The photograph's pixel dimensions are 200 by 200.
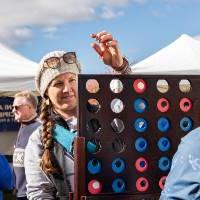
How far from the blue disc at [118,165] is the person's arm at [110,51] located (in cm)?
38

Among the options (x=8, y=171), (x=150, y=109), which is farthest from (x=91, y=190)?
(x=8, y=171)

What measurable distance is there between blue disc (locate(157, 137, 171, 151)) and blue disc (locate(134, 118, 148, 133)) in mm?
69

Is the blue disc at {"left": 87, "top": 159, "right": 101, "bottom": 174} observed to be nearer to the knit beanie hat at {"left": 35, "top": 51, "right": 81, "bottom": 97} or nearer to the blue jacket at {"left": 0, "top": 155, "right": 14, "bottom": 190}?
the knit beanie hat at {"left": 35, "top": 51, "right": 81, "bottom": 97}

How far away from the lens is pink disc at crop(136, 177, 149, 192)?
169 centimetres

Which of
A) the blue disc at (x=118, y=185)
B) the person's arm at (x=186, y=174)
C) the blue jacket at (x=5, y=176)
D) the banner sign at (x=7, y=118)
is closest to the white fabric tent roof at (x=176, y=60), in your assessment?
the banner sign at (x=7, y=118)

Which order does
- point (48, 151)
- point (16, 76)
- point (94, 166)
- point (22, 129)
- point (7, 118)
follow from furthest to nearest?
point (7, 118) → point (16, 76) → point (22, 129) → point (48, 151) → point (94, 166)

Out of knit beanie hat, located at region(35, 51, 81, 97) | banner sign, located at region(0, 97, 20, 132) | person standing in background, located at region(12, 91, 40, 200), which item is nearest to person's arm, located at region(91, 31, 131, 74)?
knit beanie hat, located at region(35, 51, 81, 97)

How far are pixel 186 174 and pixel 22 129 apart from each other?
3.16 m

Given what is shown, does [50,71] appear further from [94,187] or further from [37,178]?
[94,187]

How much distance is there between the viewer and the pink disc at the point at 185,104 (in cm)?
174

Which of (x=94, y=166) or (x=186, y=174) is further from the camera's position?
(x=94, y=166)

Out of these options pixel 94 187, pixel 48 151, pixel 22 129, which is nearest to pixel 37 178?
pixel 48 151

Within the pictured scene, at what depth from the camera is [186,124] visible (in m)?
1.75

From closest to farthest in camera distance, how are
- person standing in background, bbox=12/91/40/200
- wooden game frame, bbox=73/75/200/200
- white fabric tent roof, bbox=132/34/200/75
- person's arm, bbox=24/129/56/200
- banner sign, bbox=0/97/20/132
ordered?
wooden game frame, bbox=73/75/200/200, person's arm, bbox=24/129/56/200, person standing in background, bbox=12/91/40/200, banner sign, bbox=0/97/20/132, white fabric tent roof, bbox=132/34/200/75
